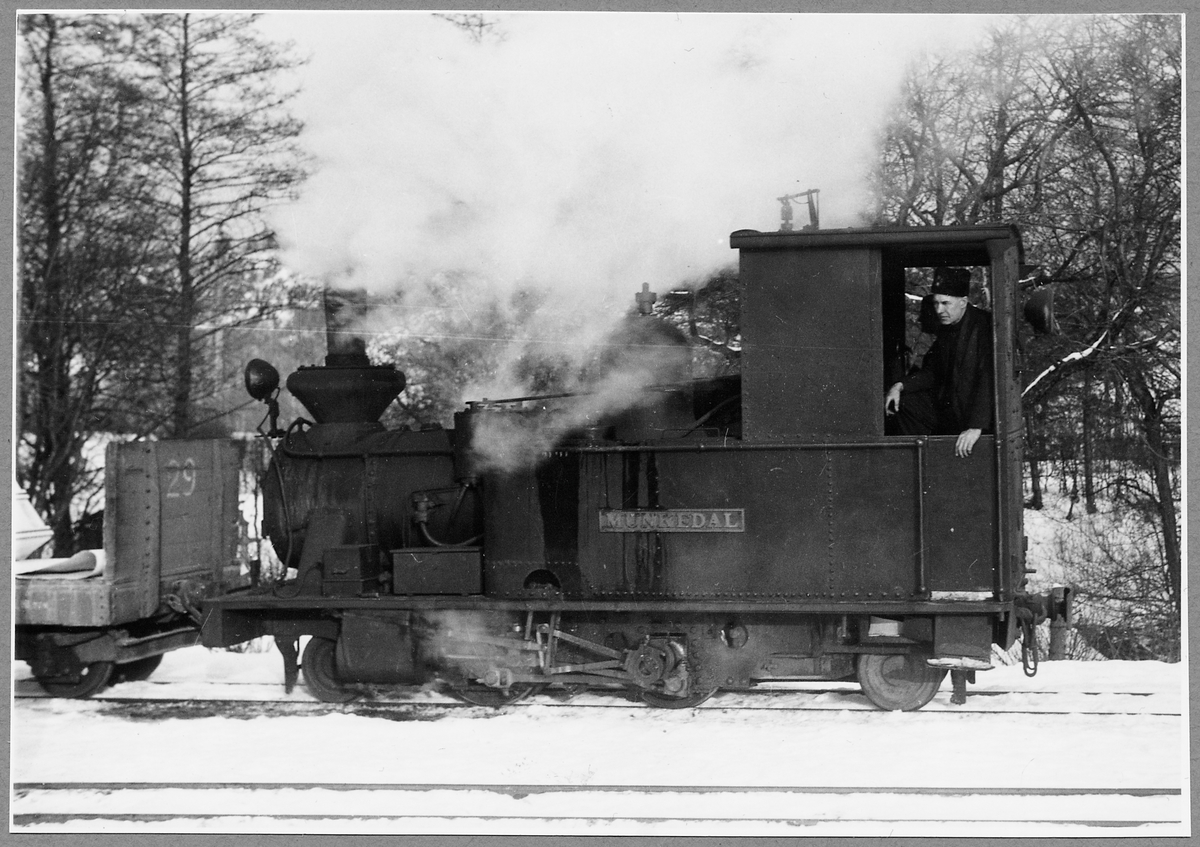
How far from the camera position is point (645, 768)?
18.7ft

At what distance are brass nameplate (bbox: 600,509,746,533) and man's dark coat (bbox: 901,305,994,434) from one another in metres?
1.41

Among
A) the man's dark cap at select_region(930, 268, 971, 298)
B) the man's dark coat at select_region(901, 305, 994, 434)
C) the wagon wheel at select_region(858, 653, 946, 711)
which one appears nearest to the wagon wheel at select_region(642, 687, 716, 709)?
the wagon wheel at select_region(858, 653, 946, 711)

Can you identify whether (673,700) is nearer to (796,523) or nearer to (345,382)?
(796,523)

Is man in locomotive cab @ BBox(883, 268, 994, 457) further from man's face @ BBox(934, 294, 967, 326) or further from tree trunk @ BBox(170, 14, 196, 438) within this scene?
tree trunk @ BBox(170, 14, 196, 438)

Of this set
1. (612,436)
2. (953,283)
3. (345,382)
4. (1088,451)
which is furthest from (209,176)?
(1088,451)

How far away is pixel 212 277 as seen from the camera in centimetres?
963

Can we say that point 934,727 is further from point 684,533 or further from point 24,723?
point 24,723

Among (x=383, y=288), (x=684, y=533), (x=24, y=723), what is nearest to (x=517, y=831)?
(x=684, y=533)

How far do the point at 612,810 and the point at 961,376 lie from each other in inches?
126

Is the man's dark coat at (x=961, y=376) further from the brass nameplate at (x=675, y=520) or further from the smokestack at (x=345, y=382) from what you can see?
the smokestack at (x=345, y=382)

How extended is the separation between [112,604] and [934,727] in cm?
553

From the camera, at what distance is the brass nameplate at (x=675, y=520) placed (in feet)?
19.5

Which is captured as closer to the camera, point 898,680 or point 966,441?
point 966,441

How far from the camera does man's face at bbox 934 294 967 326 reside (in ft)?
20.4
